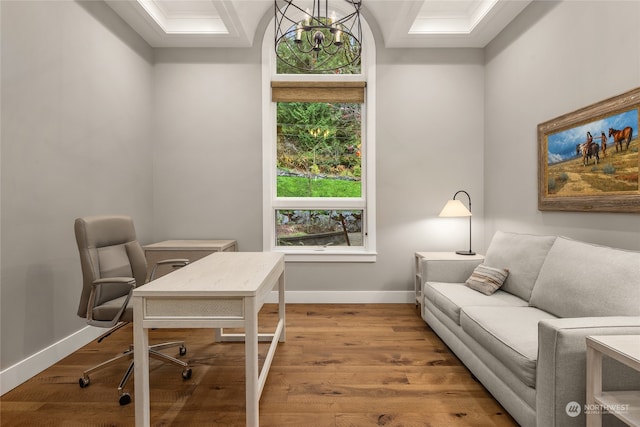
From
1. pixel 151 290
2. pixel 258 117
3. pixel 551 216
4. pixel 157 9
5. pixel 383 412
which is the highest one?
pixel 157 9

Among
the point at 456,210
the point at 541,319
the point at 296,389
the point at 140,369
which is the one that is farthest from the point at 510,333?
the point at 140,369

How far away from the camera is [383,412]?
189cm

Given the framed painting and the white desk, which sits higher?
the framed painting

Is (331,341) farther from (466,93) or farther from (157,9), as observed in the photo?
(157,9)

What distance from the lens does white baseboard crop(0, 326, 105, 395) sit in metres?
2.11

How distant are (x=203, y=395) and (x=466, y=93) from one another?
Result: 3.98 m

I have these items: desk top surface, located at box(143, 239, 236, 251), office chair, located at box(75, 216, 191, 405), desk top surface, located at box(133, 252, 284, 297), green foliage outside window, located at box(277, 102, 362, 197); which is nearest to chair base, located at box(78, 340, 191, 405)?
office chair, located at box(75, 216, 191, 405)

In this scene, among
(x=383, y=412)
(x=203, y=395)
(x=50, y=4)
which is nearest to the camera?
(x=383, y=412)

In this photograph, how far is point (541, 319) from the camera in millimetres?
2041

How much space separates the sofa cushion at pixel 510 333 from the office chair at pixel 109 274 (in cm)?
190

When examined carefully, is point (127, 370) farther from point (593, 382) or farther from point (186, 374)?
point (593, 382)

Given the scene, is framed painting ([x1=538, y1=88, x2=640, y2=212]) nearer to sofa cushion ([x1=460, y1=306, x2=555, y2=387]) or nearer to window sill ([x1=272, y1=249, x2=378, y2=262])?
sofa cushion ([x1=460, y1=306, x2=555, y2=387])

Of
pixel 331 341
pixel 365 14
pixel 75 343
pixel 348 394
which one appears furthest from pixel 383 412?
pixel 365 14

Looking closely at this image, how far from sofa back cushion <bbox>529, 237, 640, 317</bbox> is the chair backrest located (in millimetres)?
2841
